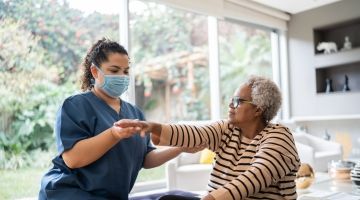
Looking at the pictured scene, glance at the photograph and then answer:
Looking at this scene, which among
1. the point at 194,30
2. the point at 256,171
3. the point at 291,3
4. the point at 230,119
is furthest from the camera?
the point at 194,30

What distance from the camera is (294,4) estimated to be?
4484 millimetres

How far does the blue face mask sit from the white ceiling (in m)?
3.22

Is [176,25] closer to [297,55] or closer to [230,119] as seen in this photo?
[297,55]

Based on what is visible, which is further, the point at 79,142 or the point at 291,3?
the point at 291,3

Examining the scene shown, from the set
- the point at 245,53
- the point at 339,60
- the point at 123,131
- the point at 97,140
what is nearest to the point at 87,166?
the point at 97,140

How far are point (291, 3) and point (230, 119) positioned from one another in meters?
3.46

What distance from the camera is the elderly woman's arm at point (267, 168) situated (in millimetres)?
1166

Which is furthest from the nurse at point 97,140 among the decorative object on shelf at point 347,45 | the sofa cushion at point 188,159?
the decorative object on shelf at point 347,45

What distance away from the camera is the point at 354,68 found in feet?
14.8

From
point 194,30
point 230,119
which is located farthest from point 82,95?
point 194,30

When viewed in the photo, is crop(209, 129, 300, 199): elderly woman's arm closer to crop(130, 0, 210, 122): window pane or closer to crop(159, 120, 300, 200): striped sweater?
crop(159, 120, 300, 200): striped sweater

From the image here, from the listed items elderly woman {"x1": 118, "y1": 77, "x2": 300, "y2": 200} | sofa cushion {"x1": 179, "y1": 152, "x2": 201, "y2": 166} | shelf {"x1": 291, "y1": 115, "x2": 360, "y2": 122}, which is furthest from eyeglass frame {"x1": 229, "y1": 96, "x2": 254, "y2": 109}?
shelf {"x1": 291, "y1": 115, "x2": 360, "y2": 122}

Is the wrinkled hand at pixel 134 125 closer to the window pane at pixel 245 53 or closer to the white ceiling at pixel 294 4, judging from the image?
the white ceiling at pixel 294 4

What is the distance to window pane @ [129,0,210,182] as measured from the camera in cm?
472
